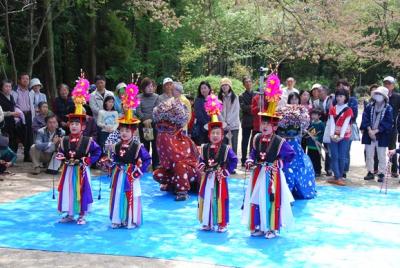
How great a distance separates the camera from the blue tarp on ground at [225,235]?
493 cm

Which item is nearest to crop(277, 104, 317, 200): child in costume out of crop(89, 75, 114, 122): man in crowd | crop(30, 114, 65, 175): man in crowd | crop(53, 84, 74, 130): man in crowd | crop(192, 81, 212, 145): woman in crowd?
crop(192, 81, 212, 145): woman in crowd

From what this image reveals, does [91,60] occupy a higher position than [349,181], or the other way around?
[91,60]

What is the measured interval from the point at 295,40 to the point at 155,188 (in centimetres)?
1010

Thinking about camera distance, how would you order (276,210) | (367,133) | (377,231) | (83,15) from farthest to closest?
1. (83,15)
2. (367,133)
3. (377,231)
4. (276,210)

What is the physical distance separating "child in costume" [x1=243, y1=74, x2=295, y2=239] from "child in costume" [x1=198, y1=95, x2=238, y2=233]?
0.89 feet

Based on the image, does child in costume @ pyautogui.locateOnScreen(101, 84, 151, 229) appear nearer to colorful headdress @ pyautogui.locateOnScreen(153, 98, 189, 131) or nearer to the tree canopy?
Result: colorful headdress @ pyautogui.locateOnScreen(153, 98, 189, 131)

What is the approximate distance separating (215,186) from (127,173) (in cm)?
98

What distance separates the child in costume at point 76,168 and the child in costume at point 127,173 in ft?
0.96

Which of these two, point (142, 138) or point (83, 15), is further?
point (83, 15)

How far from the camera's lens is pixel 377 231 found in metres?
5.84

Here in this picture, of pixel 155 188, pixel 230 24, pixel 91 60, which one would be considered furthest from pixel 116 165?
pixel 230 24

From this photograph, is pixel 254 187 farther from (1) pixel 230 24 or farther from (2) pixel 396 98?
(1) pixel 230 24

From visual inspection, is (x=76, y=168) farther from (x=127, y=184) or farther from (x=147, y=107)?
(x=147, y=107)

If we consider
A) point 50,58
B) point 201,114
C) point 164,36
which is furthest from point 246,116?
point 164,36
